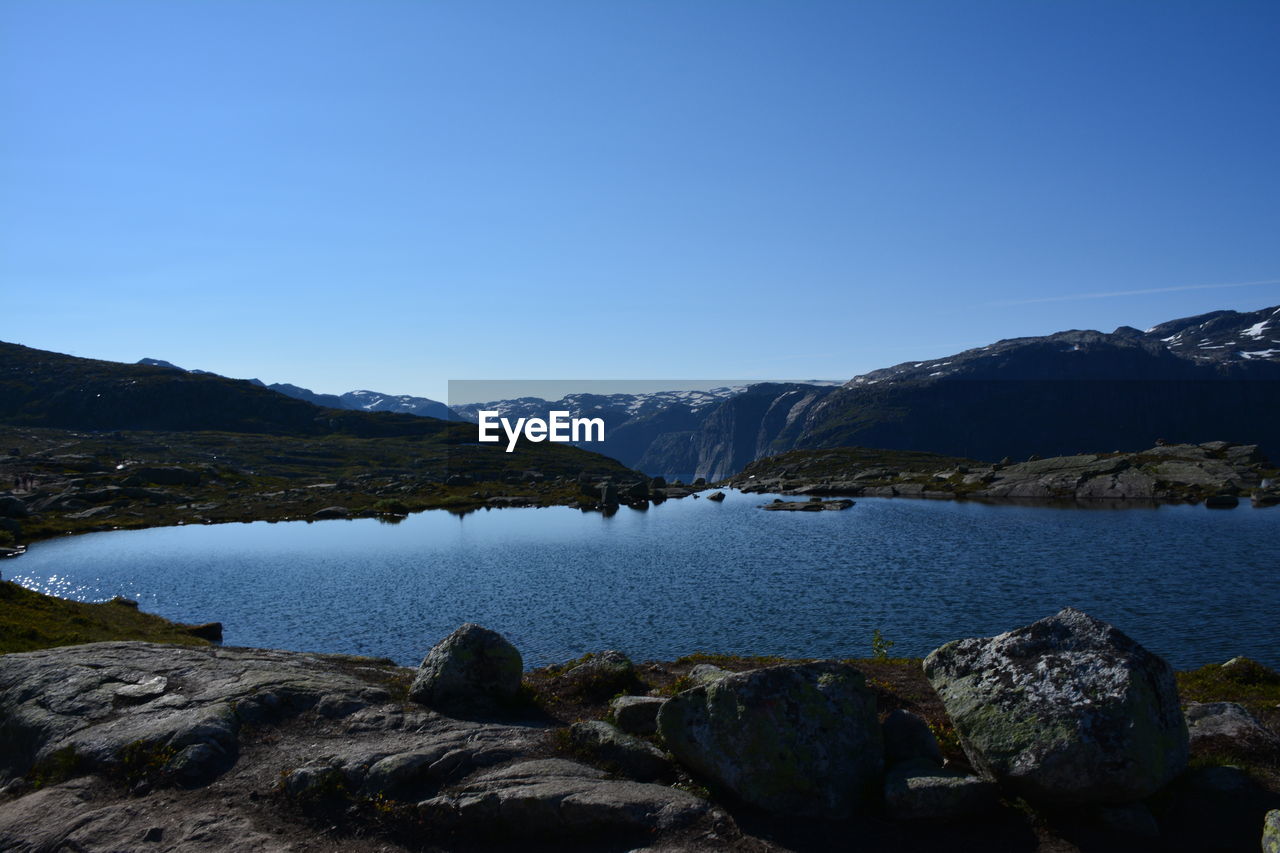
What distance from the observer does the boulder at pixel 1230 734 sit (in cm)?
1788

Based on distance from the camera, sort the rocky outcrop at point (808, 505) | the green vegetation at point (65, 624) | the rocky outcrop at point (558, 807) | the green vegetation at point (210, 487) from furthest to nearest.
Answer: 1. the rocky outcrop at point (808, 505)
2. the green vegetation at point (210, 487)
3. the green vegetation at point (65, 624)
4. the rocky outcrop at point (558, 807)

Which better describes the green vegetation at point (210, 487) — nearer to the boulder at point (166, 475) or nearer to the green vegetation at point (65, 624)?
the boulder at point (166, 475)

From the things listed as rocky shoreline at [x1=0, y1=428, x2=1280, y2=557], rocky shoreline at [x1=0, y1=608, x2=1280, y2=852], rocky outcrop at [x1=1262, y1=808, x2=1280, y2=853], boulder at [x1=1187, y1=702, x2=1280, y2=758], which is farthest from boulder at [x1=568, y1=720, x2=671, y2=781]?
rocky shoreline at [x1=0, y1=428, x2=1280, y2=557]

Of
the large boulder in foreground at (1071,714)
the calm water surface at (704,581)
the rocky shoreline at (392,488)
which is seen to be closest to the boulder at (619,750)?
the large boulder in foreground at (1071,714)

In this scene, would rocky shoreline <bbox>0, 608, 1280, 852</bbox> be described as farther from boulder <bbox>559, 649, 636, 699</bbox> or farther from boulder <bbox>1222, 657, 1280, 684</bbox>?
boulder <bbox>1222, 657, 1280, 684</bbox>

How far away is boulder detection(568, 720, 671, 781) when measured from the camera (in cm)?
1777

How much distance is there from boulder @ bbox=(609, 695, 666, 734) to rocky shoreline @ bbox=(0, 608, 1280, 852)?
5 centimetres

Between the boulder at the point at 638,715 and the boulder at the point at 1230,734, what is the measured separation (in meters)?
13.7

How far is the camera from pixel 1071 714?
1522cm

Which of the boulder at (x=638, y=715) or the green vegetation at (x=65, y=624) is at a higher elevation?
the boulder at (x=638, y=715)

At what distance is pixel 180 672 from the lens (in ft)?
78.5

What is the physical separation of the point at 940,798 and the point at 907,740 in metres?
2.51

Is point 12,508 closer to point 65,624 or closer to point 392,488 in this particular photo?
point 392,488

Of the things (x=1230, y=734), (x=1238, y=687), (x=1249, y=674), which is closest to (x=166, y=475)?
(x=1238, y=687)
